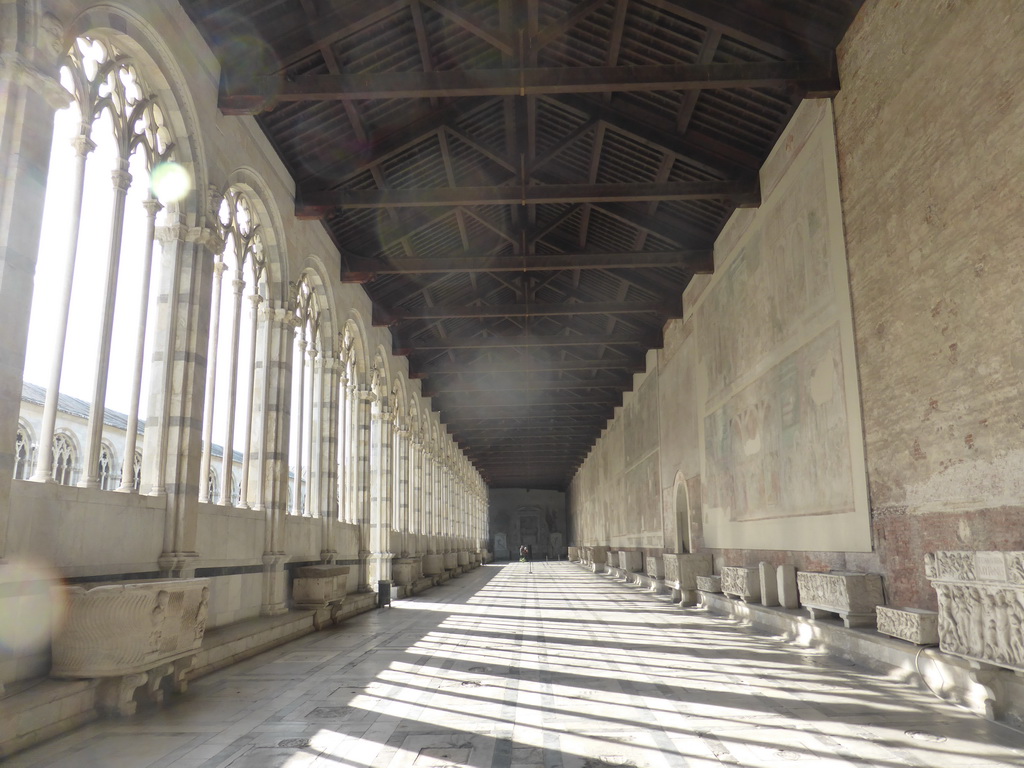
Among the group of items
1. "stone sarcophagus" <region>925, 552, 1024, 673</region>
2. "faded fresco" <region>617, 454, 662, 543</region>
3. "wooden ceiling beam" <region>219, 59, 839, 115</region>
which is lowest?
"stone sarcophagus" <region>925, 552, 1024, 673</region>

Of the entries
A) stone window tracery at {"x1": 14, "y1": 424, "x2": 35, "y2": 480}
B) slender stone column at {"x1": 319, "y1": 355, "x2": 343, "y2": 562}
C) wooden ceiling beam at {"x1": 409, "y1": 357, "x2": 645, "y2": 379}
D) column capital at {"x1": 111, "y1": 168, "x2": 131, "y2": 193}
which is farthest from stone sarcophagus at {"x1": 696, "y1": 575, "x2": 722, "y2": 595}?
stone window tracery at {"x1": 14, "y1": 424, "x2": 35, "y2": 480}

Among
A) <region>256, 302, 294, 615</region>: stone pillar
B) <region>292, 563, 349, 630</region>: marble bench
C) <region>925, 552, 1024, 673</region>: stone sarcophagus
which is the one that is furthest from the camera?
<region>292, 563, 349, 630</region>: marble bench

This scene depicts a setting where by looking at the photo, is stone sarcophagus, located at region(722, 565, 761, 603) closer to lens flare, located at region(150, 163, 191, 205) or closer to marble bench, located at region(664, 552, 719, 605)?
marble bench, located at region(664, 552, 719, 605)

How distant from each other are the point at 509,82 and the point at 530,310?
9717 millimetres

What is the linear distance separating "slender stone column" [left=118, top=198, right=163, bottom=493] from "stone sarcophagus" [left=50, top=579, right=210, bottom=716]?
1841mm

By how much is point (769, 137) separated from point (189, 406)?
9.79 metres

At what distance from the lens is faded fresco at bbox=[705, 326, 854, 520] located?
993 centimetres

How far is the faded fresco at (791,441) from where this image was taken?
9.93 m

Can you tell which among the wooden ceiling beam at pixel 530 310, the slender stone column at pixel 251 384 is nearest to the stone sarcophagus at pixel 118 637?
the slender stone column at pixel 251 384

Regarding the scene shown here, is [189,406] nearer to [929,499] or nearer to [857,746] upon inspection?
[857,746]

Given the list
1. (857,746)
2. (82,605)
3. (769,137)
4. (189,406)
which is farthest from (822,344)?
(82,605)

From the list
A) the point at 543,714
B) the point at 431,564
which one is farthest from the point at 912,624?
the point at 431,564

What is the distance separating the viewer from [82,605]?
5848 millimetres

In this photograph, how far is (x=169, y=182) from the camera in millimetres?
8875
